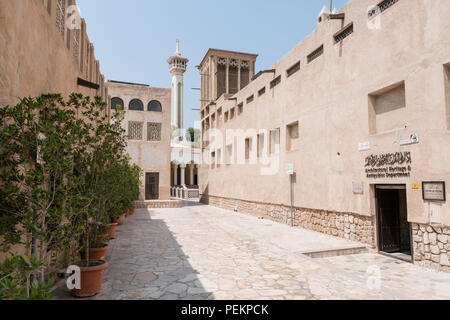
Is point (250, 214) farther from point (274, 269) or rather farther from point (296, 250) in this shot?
point (274, 269)

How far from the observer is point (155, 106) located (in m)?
25.8

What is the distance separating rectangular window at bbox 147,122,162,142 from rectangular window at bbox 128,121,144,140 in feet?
1.88

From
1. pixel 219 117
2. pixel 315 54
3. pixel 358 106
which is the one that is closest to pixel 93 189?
pixel 358 106

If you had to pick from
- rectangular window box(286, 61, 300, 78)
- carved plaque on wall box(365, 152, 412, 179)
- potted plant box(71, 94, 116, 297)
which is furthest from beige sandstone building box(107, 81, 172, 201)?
carved plaque on wall box(365, 152, 412, 179)

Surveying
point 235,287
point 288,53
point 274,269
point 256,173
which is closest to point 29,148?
point 235,287

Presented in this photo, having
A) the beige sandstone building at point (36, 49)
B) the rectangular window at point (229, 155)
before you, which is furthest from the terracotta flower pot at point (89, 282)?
the rectangular window at point (229, 155)

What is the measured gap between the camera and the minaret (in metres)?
55.4

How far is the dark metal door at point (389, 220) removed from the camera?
9.21m

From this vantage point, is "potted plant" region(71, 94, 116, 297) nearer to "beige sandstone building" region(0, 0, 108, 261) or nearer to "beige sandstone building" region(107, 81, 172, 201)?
"beige sandstone building" region(0, 0, 108, 261)

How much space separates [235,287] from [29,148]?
13.4ft

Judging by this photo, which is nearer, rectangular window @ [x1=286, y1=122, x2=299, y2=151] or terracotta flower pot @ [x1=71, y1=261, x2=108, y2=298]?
terracotta flower pot @ [x1=71, y1=261, x2=108, y2=298]

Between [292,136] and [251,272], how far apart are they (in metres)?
8.80

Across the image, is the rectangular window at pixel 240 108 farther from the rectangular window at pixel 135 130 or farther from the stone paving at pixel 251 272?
the stone paving at pixel 251 272

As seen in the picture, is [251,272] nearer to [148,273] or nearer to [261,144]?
[148,273]
